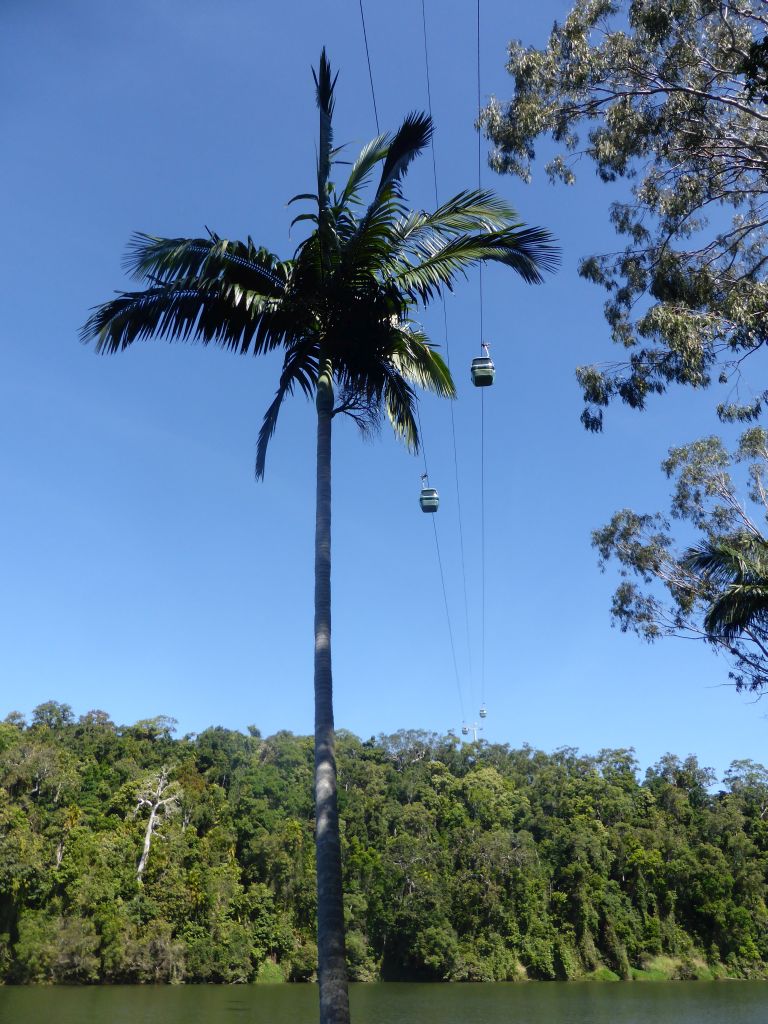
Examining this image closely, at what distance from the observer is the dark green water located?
1066 inches

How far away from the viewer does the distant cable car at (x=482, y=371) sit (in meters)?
12.0

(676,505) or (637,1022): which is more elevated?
(676,505)

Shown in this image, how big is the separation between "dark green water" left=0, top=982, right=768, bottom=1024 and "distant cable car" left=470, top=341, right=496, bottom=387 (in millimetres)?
21869

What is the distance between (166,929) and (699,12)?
129 feet

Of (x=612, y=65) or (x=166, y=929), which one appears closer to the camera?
(x=612, y=65)

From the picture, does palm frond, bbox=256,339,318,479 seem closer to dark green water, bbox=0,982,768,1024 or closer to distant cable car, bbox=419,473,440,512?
distant cable car, bbox=419,473,440,512

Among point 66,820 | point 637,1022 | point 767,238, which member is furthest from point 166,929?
point 767,238

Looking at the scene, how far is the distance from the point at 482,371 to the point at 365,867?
132 feet

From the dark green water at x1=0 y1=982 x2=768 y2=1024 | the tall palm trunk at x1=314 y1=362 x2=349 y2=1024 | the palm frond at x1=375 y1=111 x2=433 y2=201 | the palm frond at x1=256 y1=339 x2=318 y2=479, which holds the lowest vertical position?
the dark green water at x1=0 y1=982 x2=768 y2=1024

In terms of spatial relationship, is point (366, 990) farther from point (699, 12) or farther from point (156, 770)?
point (699, 12)

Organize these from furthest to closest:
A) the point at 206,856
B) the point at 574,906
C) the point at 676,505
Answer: the point at 574,906 < the point at 206,856 < the point at 676,505

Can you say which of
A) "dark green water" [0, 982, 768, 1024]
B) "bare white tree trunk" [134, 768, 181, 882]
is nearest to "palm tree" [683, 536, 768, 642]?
"dark green water" [0, 982, 768, 1024]

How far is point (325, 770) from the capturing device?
6012 mm

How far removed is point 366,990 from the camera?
40000 millimetres
